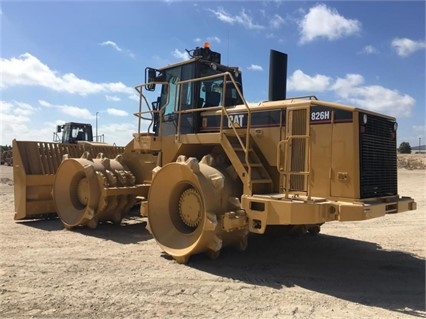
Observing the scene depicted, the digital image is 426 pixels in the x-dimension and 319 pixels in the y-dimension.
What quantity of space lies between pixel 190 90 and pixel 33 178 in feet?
15.1

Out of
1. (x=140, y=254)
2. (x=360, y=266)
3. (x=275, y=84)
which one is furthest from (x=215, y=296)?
(x=275, y=84)

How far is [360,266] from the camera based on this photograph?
6508 millimetres

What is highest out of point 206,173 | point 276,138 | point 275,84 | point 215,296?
point 275,84

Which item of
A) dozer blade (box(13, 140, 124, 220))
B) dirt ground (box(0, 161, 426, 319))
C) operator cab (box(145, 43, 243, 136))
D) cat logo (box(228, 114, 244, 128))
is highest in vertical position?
operator cab (box(145, 43, 243, 136))

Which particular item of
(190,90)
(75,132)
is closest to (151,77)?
(190,90)

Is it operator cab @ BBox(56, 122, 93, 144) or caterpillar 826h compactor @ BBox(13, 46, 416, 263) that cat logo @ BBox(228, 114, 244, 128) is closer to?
caterpillar 826h compactor @ BBox(13, 46, 416, 263)

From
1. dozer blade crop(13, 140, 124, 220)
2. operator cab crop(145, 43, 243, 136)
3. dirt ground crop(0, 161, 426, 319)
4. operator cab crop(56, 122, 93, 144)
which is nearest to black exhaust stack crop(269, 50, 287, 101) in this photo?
operator cab crop(145, 43, 243, 136)

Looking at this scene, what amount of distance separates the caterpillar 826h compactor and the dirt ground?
0.51 metres

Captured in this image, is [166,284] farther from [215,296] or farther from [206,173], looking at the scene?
[206,173]

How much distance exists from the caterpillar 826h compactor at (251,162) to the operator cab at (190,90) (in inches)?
0.8

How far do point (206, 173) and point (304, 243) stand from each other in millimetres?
2803

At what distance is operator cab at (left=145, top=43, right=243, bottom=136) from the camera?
769cm

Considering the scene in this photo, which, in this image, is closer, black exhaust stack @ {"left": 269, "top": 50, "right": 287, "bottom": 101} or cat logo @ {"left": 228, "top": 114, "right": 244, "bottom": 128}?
cat logo @ {"left": 228, "top": 114, "right": 244, "bottom": 128}

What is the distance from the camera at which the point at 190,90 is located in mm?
7750
